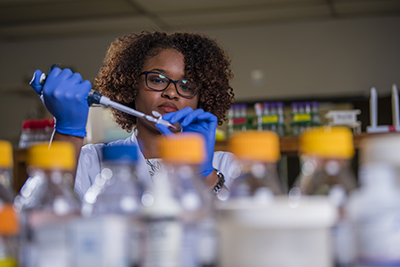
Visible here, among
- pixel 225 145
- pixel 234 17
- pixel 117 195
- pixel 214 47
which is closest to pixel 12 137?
pixel 234 17

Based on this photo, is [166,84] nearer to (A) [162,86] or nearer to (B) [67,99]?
(A) [162,86]

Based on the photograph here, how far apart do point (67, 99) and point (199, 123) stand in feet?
1.23

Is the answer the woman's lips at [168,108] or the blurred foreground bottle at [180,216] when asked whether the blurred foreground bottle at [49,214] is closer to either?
the blurred foreground bottle at [180,216]

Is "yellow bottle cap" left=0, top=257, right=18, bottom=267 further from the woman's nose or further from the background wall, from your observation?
the background wall

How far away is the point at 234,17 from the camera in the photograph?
14.8ft

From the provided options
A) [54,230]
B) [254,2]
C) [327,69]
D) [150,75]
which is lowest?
[54,230]

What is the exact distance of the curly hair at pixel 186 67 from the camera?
1.66 m

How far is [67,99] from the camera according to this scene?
3.92 feet

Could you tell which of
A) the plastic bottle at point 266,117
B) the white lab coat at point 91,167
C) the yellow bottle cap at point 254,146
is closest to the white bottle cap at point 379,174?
the yellow bottle cap at point 254,146

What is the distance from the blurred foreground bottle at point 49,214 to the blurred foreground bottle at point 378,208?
0.30m

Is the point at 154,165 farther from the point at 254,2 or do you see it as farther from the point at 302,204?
the point at 254,2

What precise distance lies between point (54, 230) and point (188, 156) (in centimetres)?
16

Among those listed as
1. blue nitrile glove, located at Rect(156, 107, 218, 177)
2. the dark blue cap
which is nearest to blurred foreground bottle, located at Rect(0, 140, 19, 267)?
the dark blue cap

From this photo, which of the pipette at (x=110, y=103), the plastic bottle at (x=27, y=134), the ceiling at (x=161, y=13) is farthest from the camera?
the ceiling at (x=161, y=13)
